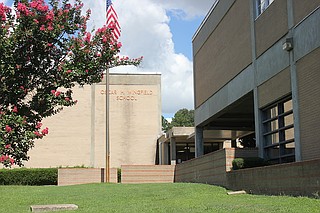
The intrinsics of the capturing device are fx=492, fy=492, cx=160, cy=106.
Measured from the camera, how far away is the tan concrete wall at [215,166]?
63.2 ft

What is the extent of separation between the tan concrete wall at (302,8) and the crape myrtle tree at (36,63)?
7.38 metres

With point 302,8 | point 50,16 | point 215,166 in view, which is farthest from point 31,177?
point 50,16

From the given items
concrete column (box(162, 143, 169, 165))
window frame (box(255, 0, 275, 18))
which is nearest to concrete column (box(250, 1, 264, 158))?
window frame (box(255, 0, 275, 18))

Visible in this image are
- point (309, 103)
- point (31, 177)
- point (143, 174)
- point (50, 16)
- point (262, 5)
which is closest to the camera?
point (50, 16)

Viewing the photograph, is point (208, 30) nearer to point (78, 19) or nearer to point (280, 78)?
point (280, 78)

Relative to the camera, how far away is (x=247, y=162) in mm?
18406

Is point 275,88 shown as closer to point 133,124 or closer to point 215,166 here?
point 215,166

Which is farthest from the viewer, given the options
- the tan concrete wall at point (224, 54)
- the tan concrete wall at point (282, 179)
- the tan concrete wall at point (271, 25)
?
the tan concrete wall at point (224, 54)

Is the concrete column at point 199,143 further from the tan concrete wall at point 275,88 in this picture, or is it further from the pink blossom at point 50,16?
the pink blossom at point 50,16

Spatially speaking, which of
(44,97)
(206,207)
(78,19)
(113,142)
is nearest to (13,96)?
(44,97)

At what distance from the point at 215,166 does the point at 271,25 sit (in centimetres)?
627

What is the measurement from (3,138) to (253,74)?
13.1m

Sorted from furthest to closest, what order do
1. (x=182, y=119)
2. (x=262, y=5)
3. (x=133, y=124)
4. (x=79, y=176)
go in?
(x=182, y=119)
(x=133, y=124)
(x=79, y=176)
(x=262, y=5)

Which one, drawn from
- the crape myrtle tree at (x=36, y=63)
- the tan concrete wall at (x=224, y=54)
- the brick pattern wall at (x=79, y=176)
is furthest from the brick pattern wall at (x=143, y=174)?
the crape myrtle tree at (x=36, y=63)
